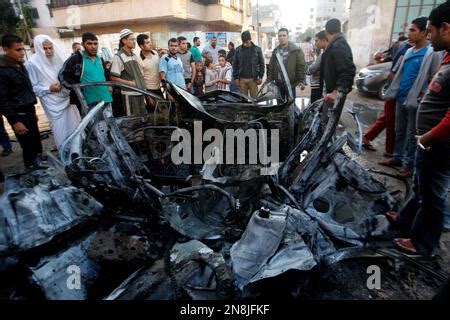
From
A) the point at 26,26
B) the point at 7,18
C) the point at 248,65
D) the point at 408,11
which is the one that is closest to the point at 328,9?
the point at 408,11

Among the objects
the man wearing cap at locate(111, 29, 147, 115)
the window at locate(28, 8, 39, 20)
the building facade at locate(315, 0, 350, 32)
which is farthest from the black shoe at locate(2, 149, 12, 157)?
the building facade at locate(315, 0, 350, 32)

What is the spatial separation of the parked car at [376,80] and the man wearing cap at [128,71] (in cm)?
652

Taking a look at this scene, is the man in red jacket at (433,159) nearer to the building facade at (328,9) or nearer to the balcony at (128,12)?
the balcony at (128,12)

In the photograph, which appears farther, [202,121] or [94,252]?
[202,121]

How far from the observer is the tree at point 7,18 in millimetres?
22100

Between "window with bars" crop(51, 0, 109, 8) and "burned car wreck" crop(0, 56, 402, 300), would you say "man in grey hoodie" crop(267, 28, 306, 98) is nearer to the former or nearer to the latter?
"burned car wreck" crop(0, 56, 402, 300)

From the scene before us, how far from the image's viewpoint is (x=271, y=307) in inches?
66.6

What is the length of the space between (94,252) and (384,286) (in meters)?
2.03

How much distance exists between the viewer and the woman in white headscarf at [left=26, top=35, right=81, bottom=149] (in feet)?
13.1

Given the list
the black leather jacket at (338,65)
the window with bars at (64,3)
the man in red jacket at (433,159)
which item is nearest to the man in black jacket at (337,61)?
the black leather jacket at (338,65)

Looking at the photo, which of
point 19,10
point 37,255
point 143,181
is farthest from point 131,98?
point 19,10

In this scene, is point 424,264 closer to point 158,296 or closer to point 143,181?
point 158,296

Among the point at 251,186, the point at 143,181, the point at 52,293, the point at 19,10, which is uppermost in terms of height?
the point at 19,10

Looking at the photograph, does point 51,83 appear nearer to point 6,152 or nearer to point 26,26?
point 6,152
